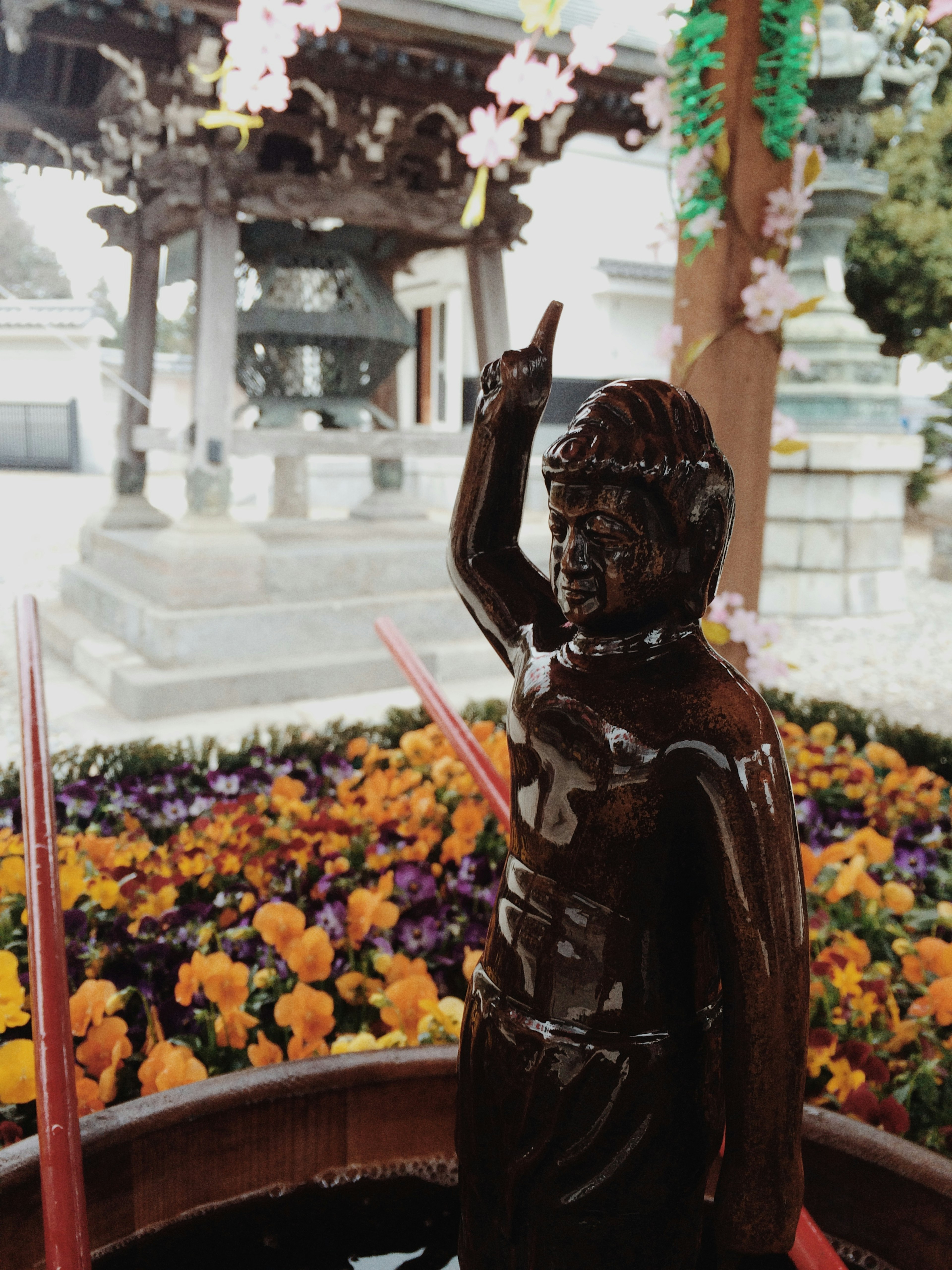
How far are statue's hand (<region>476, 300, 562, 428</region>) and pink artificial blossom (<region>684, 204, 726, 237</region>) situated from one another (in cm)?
151

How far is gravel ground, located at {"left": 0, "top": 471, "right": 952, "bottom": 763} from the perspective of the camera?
4789 millimetres

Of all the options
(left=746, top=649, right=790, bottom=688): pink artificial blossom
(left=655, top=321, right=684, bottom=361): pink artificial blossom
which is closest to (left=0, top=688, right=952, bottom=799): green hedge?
(left=746, top=649, right=790, bottom=688): pink artificial blossom

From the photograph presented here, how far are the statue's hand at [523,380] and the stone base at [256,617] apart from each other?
3866 mm

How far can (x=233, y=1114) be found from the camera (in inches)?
36.0

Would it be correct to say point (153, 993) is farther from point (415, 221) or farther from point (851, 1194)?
point (415, 221)

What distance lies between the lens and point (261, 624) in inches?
208

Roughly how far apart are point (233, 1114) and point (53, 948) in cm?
26

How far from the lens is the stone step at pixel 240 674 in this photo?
4.85 metres

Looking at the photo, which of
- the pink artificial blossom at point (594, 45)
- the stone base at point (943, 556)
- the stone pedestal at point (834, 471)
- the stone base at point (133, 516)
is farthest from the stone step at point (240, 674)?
the stone base at point (943, 556)

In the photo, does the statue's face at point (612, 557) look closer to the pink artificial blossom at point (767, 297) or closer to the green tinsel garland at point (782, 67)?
the pink artificial blossom at point (767, 297)

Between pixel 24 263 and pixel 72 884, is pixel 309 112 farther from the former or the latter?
pixel 72 884

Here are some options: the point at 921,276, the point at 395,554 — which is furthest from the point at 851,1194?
the point at 921,276

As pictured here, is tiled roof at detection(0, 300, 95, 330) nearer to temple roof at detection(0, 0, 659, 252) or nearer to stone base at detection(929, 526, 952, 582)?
temple roof at detection(0, 0, 659, 252)

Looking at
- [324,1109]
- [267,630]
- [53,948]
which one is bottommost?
[267,630]
